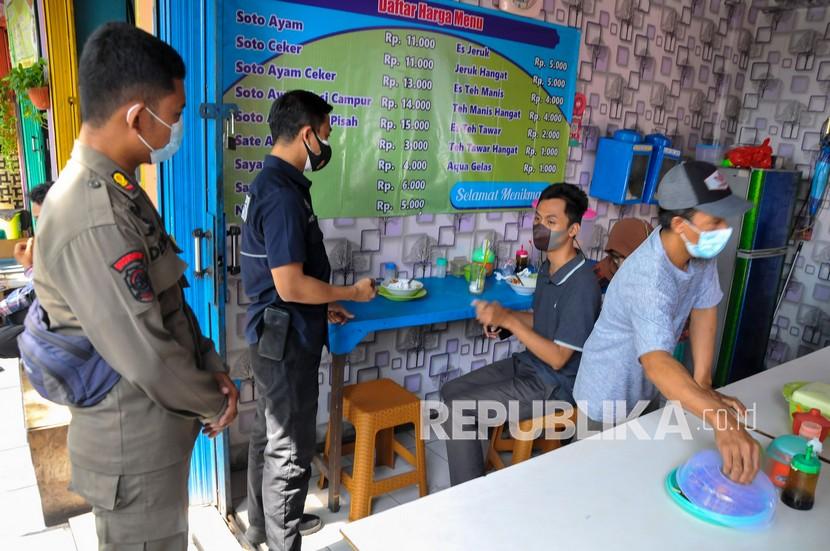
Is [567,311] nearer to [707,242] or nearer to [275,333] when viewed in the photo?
[707,242]

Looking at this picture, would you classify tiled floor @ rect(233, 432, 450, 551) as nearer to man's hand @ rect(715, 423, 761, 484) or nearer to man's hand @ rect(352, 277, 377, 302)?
man's hand @ rect(352, 277, 377, 302)

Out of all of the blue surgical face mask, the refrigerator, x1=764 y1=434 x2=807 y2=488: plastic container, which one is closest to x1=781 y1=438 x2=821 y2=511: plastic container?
x1=764 y1=434 x2=807 y2=488: plastic container

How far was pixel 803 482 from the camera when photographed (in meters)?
1.42

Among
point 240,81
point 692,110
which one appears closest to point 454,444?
point 240,81

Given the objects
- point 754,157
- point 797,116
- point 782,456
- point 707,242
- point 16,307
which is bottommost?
point 16,307

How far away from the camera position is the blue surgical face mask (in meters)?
1.72

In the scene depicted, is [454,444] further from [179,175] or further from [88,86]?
[88,86]

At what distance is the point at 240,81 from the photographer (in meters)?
2.47

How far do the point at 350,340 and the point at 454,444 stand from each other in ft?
2.03

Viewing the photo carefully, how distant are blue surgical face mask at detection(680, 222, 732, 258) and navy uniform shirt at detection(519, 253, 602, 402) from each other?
54cm

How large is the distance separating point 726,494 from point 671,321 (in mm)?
526

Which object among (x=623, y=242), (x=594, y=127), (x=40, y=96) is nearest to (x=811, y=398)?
(x=623, y=242)

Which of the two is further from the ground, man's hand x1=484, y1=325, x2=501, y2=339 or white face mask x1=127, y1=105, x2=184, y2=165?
white face mask x1=127, y1=105, x2=184, y2=165

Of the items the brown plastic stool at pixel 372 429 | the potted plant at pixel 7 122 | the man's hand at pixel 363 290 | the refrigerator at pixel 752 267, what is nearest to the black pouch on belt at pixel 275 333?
the man's hand at pixel 363 290
